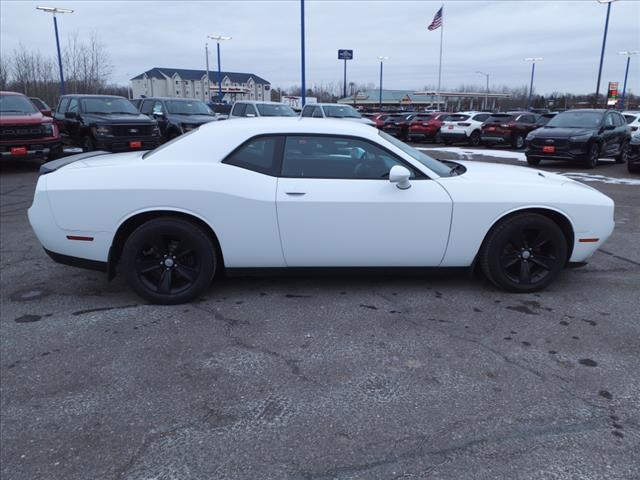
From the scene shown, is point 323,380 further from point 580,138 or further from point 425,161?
point 580,138

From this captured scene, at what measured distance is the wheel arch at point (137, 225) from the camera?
159 inches

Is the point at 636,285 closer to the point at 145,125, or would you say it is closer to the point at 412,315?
the point at 412,315

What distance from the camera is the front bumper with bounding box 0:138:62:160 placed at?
1156 cm

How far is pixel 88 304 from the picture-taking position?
4211 mm

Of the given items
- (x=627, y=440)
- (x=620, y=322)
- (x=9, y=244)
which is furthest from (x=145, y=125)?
(x=627, y=440)

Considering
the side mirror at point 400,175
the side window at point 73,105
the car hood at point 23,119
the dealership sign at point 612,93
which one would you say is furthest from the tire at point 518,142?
the dealership sign at point 612,93

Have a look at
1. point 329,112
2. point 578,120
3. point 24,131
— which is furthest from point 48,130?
point 578,120

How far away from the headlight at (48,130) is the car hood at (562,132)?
40.8ft

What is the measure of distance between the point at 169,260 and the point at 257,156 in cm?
110

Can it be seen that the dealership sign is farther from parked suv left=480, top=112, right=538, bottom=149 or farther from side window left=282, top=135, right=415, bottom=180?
side window left=282, top=135, right=415, bottom=180

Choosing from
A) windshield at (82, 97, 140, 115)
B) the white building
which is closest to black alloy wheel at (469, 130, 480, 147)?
windshield at (82, 97, 140, 115)

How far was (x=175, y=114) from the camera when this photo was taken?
1698 cm

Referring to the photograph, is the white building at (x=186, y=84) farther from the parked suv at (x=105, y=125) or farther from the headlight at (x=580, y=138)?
the headlight at (x=580, y=138)

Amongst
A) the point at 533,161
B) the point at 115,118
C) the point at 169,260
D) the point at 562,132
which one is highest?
the point at 115,118
